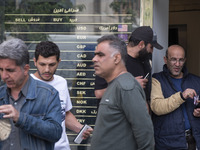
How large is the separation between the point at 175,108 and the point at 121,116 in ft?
5.98

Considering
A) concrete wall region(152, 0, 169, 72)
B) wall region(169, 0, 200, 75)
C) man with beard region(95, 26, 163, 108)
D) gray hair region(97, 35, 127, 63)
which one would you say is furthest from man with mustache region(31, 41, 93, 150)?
wall region(169, 0, 200, 75)

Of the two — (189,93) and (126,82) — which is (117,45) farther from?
(189,93)

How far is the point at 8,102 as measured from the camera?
9.54ft

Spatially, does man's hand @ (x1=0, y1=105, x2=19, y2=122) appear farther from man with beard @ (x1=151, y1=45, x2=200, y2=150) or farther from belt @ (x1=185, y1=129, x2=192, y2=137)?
belt @ (x1=185, y1=129, x2=192, y2=137)

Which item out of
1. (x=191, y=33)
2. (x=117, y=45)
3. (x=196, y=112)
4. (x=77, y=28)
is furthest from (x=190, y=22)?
(x=117, y=45)

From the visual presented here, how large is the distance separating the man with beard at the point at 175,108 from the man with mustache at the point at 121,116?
5.60ft

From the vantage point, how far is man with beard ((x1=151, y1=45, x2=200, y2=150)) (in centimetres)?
450

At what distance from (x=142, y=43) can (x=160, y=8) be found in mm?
1524

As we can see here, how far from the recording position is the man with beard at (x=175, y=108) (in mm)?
4496

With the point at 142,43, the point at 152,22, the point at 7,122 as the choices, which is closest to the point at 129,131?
the point at 7,122

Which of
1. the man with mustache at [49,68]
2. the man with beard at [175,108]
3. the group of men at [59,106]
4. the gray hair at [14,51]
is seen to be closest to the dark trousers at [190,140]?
the man with beard at [175,108]

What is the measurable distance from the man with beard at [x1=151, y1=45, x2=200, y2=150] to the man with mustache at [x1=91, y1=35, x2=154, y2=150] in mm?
1706

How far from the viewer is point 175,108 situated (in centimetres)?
450

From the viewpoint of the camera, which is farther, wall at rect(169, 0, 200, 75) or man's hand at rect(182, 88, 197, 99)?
wall at rect(169, 0, 200, 75)
